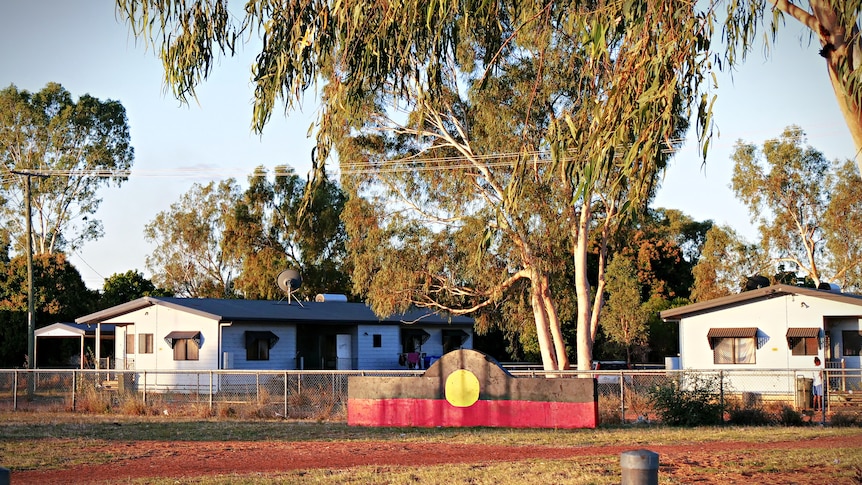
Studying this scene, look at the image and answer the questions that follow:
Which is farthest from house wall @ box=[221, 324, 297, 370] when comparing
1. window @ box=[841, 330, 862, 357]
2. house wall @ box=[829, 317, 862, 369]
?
window @ box=[841, 330, 862, 357]

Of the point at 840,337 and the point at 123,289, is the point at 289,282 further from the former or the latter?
the point at 840,337

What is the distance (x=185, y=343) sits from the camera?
36719 mm

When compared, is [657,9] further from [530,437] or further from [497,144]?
[497,144]

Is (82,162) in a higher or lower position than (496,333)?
higher

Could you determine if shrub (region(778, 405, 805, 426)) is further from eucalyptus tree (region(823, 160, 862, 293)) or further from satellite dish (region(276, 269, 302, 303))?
eucalyptus tree (region(823, 160, 862, 293))

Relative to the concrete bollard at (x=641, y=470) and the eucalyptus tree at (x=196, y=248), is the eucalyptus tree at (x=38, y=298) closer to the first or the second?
the eucalyptus tree at (x=196, y=248)

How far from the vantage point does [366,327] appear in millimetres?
40500

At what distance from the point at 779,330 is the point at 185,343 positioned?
2136 centimetres

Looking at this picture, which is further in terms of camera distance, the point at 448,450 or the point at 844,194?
the point at 844,194

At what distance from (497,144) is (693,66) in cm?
2265

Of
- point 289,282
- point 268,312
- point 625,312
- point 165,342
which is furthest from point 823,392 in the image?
point 289,282

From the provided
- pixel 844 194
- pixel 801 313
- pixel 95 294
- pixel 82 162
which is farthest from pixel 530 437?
pixel 82 162

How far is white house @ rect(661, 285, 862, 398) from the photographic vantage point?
29.2 m

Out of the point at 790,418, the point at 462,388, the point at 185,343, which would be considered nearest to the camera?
the point at 462,388
